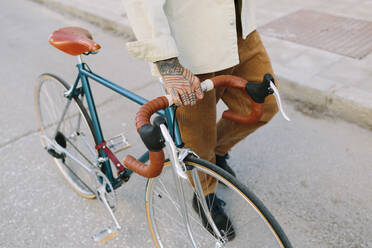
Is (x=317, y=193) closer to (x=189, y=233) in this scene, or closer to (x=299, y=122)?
(x=299, y=122)

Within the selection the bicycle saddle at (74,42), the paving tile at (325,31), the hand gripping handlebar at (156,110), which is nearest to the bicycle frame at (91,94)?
the bicycle saddle at (74,42)

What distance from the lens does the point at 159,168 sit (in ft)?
4.52

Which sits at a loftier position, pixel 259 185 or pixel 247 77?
pixel 247 77

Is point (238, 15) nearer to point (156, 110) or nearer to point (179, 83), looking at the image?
point (179, 83)

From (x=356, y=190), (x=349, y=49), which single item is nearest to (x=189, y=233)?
(x=356, y=190)

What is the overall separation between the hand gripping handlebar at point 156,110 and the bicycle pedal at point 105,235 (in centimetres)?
104

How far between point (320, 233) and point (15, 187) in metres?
2.29

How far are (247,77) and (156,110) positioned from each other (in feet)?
2.65

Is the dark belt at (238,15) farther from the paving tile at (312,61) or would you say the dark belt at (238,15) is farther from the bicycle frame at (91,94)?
the paving tile at (312,61)

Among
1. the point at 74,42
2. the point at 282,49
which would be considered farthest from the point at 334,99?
the point at 74,42

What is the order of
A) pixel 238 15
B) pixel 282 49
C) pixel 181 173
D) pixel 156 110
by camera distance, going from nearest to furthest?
pixel 181 173, pixel 156 110, pixel 238 15, pixel 282 49

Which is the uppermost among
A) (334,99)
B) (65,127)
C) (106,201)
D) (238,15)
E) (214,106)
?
(238,15)

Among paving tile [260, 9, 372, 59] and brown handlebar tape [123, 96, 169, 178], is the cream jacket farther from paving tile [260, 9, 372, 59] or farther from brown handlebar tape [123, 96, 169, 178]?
paving tile [260, 9, 372, 59]

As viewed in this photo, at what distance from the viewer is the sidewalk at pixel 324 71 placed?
3096 mm
